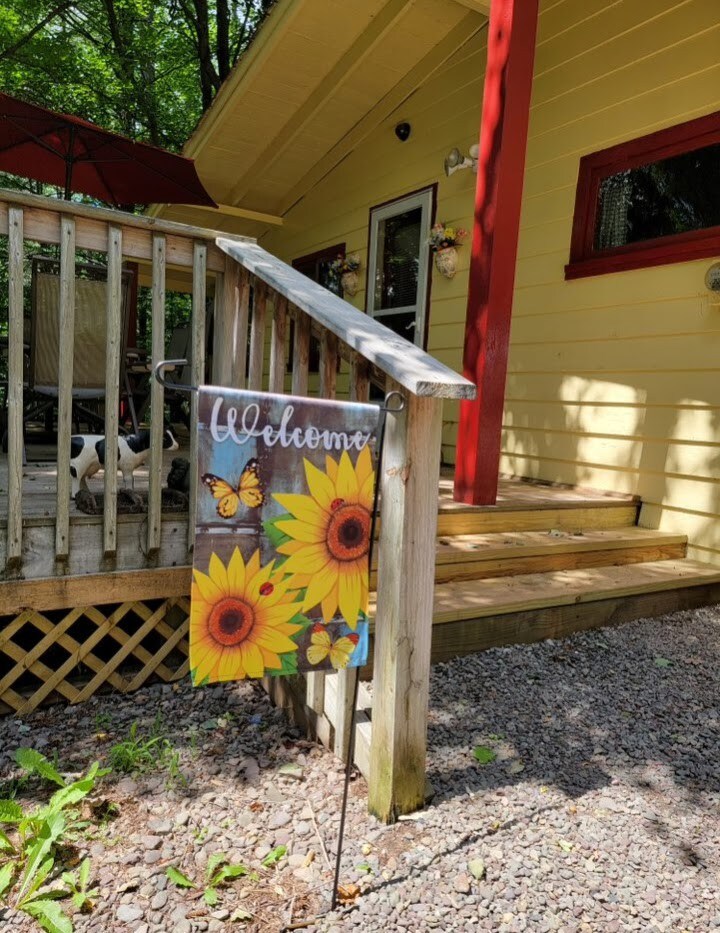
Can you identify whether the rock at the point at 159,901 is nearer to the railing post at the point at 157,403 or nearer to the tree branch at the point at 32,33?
the railing post at the point at 157,403

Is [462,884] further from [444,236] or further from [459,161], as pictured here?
[459,161]

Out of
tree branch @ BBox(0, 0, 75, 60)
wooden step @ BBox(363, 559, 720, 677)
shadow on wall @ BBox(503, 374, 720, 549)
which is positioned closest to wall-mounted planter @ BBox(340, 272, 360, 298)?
shadow on wall @ BBox(503, 374, 720, 549)

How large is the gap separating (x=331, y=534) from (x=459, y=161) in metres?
4.53

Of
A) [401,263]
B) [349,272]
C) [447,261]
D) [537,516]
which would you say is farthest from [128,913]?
[349,272]

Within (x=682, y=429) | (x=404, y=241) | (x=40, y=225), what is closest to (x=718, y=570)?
(x=682, y=429)

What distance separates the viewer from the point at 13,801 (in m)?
1.86

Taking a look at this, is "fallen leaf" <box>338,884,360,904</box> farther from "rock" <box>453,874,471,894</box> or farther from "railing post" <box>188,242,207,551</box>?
"railing post" <box>188,242,207,551</box>

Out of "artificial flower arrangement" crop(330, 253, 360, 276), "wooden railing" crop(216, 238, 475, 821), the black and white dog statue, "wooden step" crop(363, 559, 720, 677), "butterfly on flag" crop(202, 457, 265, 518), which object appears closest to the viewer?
"butterfly on flag" crop(202, 457, 265, 518)

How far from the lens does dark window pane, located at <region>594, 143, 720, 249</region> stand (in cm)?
375

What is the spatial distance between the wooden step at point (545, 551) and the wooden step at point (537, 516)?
0.05 meters

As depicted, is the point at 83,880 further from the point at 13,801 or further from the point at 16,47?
the point at 16,47

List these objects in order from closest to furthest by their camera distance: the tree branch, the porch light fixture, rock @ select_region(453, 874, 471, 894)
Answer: rock @ select_region(453, 874, 471, 894), the porch light fixture, the tree branch

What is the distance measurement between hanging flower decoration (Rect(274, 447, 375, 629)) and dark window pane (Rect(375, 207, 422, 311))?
4586 millimetres

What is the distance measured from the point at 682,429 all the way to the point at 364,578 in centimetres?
292
